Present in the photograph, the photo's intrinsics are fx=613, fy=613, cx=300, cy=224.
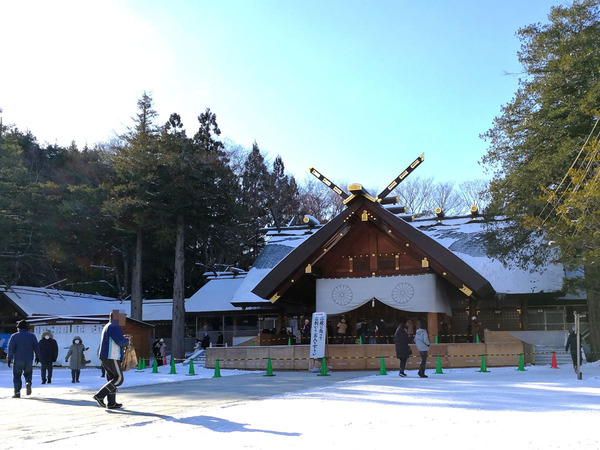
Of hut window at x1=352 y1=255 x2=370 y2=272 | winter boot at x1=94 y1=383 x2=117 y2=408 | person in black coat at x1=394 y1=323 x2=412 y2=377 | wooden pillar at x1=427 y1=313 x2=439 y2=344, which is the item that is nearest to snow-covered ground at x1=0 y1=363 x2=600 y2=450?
winter boot at x1=94 y1=383 x2=117 y2=408

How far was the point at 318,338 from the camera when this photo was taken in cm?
1902

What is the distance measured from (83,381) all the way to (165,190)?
53.5 feet

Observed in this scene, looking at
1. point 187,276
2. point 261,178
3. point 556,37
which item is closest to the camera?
point 556,37

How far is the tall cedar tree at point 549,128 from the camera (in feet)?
60.3

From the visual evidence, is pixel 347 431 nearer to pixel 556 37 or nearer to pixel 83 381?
pixel 83 381

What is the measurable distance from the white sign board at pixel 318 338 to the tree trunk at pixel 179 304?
14.1 meters

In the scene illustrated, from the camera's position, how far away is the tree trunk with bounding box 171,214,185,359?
103 feet

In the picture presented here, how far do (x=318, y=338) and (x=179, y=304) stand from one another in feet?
48.7

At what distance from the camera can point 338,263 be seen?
2581cm

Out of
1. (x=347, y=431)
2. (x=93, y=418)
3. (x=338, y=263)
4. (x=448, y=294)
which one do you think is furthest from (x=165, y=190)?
(x=347, y=431)

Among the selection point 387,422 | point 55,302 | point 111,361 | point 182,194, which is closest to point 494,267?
point 182,194

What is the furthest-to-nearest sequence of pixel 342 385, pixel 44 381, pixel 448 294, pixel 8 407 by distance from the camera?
pixel 448 294 → pixel 44 381 → pixel 342 385 → pixel 8 407

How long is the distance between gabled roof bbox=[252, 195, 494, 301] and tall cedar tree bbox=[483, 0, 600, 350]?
2.16 metres

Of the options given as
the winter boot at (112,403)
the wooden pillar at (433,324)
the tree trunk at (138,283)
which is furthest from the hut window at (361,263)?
the winter boot at (112,403)
